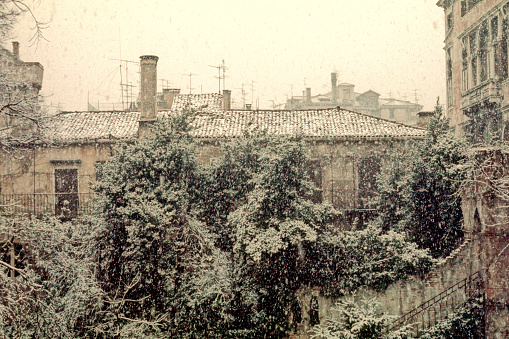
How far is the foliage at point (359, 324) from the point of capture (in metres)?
10.4

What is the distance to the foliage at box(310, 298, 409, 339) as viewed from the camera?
10.4 meters

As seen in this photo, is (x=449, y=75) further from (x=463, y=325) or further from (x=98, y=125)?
(x=98, y=125)

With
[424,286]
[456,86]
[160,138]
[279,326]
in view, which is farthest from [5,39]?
[456,86]

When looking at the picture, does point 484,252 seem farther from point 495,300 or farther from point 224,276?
point 224,276

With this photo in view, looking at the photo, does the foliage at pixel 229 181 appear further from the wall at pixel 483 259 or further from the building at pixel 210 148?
the wall at pixel 483 259

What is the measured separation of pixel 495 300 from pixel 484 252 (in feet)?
3.42

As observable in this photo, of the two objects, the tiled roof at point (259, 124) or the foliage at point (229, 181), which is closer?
the foliage at point (229, 181)

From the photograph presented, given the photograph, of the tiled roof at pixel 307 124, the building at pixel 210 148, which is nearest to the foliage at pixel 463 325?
the building at pixel 210 148

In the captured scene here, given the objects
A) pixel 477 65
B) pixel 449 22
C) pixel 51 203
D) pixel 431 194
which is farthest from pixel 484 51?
pixel 51 203

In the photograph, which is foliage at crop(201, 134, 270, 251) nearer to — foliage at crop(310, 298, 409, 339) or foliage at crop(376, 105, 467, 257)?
foliage at crop(310, 298, 409, 339)

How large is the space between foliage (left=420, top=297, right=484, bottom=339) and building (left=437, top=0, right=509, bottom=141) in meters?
5.97

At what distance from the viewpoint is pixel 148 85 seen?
19.3m

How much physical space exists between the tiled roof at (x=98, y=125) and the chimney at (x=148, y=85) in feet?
3.60

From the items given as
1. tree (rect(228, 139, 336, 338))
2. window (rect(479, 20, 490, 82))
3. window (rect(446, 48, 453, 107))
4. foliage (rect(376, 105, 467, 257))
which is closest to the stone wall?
tree (rect(228, 139, 336, 338))
